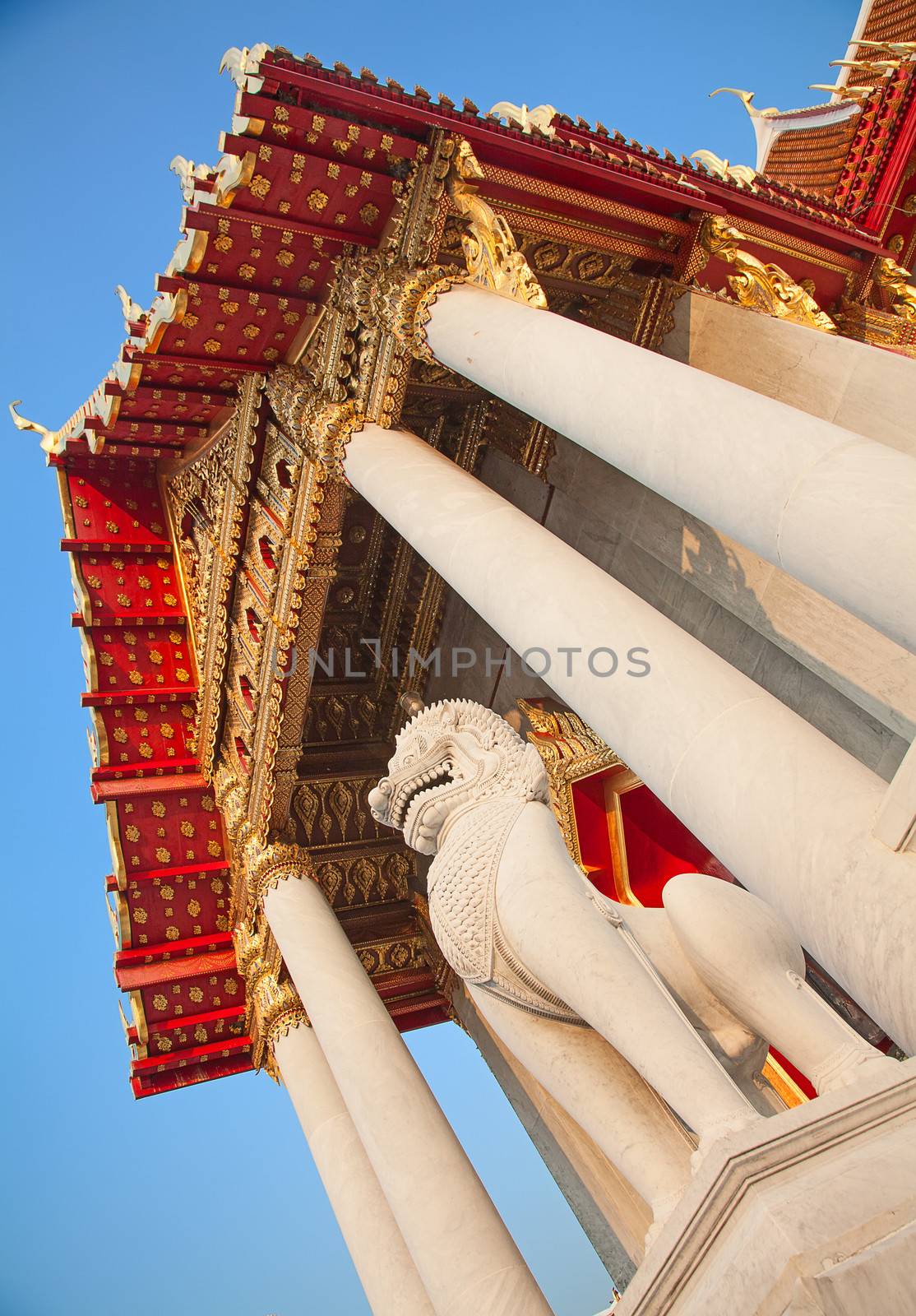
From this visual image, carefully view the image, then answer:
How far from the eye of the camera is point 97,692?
8.08 meters

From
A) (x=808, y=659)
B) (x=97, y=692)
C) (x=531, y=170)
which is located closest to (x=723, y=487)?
(x=808, y=659)

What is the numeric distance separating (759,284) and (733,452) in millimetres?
3861

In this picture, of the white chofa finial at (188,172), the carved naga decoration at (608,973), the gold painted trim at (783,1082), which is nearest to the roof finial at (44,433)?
the white chofa finial at (188,172)

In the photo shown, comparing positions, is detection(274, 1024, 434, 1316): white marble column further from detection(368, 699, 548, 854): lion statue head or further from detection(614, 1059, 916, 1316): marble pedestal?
detection(614, 1059, 916, 1316): marble pedestal

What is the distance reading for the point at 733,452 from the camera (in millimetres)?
3406

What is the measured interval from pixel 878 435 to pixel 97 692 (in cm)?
652

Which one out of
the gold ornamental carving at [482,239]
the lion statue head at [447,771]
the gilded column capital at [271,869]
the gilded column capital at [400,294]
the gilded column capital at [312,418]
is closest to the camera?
the lion statue head at [447,771]

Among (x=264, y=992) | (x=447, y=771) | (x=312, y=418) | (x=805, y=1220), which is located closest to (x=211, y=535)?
(x=312, y=418)

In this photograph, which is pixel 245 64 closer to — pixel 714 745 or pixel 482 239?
pixel 482 239

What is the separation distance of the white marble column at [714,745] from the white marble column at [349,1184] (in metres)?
3.89

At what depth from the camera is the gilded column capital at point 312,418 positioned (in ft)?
20.7

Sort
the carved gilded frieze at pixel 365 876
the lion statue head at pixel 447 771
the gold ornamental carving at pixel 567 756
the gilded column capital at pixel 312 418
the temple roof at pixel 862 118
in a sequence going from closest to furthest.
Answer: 1. the lion statue head at pixel 447 771
2. the gilded column capital at pixel 312 418
3. the gold ornamental carving at pixel 567 756
4. the temple roof at pixel 862 118
5. the carved gilded frieze at pixel 365 876

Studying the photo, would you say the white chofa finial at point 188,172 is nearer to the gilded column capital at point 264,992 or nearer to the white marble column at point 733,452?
the white marble column at point 733,452

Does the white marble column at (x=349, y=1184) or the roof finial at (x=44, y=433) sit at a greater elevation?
the roof finial at (x=44, y=433)
